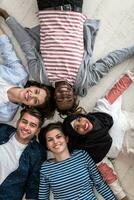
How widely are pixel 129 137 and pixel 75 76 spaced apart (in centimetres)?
37

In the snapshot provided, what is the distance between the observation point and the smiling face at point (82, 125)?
1.55m

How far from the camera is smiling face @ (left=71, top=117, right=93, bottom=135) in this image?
1546 millimetres

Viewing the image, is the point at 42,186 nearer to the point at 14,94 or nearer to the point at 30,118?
the point at 30,118

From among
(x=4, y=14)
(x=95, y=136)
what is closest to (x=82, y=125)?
(x=95, y=136)

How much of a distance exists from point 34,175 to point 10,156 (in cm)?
14

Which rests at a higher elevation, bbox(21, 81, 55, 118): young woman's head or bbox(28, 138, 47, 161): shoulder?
bbox(21, 81, 55, 118): young woman's head

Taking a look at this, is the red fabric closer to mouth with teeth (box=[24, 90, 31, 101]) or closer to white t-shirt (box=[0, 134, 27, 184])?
mouth with teeth (box=[24, 90, 31, 101])

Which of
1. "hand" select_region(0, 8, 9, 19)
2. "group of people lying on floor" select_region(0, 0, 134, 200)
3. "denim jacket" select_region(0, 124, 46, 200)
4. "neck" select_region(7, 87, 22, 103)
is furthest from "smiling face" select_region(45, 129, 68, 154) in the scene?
"hand" select_region(0, 8, 9, 19)

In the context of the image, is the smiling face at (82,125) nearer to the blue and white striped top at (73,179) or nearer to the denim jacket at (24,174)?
the blue and white striped top at (73,179)

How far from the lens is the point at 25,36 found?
5.47 ft

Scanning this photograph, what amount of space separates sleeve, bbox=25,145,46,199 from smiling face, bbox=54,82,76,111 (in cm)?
26

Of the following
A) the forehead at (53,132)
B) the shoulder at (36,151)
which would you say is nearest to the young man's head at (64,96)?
the forehead at (53,132)

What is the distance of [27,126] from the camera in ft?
5.23

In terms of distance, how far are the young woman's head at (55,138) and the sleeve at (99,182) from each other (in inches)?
5.0
